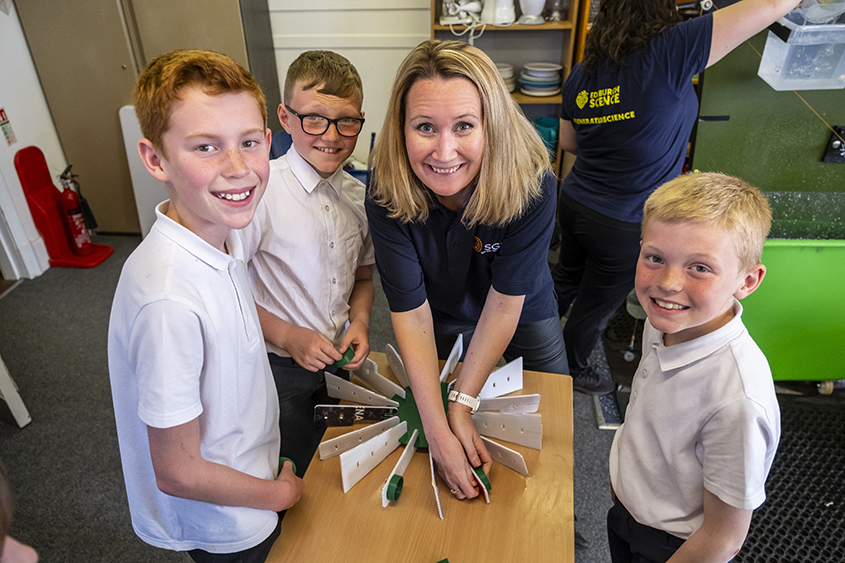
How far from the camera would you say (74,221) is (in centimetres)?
332

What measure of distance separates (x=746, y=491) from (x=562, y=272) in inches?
62.2

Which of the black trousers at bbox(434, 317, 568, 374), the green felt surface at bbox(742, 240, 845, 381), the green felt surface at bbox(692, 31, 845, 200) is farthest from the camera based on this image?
the green felt surface at bbox(692, 31, 845, 200)

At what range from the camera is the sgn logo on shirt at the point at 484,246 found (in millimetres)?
1307

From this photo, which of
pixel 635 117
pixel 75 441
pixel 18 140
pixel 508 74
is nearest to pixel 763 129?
pixel 635 117

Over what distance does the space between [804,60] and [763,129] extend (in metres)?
0.38

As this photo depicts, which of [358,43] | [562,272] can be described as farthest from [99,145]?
[562,272]

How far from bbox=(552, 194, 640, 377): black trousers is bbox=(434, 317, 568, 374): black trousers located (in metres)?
0.57

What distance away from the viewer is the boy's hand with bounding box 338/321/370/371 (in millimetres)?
1276

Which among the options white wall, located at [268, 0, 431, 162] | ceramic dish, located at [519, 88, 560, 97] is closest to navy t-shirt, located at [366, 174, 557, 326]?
ceramic dish, located at [519, 88, 560, 97]

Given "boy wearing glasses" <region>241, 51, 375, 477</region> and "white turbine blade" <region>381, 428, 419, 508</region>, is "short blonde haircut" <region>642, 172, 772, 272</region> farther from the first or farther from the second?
"boy wearing glasses" <region>241, 51, 375, 477</region>

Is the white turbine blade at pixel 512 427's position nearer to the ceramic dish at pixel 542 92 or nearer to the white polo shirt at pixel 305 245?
the white polo shirt at pixel 305 245

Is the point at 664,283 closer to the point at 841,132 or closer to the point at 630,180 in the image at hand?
the point at 630,180

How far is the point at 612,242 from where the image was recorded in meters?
1.99

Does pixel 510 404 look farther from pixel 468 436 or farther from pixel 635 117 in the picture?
pixel 635 117
